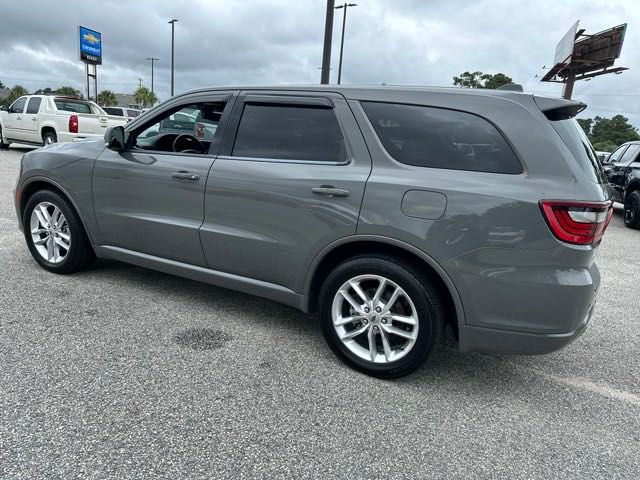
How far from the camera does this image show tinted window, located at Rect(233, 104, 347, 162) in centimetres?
302

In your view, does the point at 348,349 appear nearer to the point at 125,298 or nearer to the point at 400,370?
the point at 400,370

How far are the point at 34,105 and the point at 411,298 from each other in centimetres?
1528

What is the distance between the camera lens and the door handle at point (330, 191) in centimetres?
284

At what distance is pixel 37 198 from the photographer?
169 inches

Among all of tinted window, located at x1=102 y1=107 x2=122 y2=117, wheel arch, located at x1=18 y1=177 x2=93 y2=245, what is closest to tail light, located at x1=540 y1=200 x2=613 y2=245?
wheel arch, located at x1=18 y1=177 x2=93 y2=245

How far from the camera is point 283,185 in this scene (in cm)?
305

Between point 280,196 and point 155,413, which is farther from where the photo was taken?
point 280,196

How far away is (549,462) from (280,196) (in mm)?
2029

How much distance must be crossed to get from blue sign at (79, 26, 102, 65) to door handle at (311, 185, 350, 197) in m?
41.4

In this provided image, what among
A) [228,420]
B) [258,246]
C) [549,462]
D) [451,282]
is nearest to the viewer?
[549,462]

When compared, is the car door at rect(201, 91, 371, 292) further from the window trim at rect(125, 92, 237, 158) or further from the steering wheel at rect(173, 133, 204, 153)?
the steering wheel at rect(173, 133, 204, 153)

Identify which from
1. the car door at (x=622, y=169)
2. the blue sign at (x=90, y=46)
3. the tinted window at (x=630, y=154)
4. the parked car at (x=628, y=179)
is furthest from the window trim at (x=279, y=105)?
the blue sign at (x=90, y=46)

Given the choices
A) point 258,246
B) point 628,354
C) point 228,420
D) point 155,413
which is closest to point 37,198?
point 258,246

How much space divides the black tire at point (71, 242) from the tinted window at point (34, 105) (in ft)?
38.7
